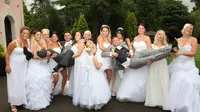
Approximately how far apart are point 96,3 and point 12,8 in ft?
48.6

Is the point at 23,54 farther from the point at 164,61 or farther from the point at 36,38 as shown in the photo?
the point at 164,61

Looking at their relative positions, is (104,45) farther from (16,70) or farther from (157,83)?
(16,70)

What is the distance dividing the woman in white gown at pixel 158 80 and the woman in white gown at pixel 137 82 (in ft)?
0.96

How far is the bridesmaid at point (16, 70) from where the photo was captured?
5.48 metres

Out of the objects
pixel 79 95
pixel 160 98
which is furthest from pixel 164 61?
pixel 79 95

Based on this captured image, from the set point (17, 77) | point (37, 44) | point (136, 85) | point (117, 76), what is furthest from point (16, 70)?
point (136, 85)

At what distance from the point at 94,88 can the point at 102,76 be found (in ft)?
1.15

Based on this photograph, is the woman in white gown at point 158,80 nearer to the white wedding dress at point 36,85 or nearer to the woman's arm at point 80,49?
the woman's arm at point 80,49

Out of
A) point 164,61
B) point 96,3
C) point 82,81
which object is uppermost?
point 96,3

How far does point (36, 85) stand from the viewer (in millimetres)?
Result: 5621

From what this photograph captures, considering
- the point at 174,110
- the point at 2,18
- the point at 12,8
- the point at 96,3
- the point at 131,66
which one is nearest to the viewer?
the point at 174,110

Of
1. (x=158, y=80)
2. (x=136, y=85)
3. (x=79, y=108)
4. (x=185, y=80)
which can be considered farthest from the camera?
(x=136, y=85)

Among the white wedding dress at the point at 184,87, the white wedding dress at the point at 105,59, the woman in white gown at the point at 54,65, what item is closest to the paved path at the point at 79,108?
the woman in white gown at the point at 54,65

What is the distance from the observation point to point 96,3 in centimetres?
2953
